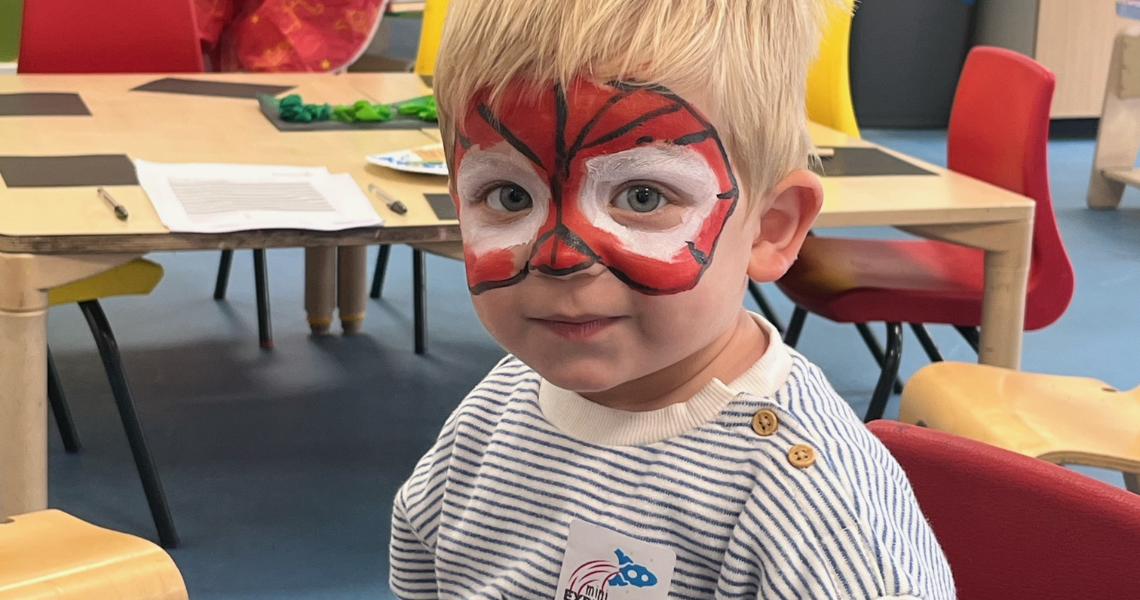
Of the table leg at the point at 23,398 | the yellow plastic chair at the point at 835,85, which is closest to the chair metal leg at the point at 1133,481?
the yellow plastic chair at the point at 835,85

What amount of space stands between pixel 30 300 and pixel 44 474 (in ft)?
0.86

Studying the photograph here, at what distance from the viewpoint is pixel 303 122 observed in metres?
2.28

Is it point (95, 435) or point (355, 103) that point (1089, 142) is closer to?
point (355, 103)

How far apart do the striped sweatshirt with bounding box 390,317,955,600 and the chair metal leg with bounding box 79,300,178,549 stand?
1.21 metres

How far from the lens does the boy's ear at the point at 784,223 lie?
0.84 metres

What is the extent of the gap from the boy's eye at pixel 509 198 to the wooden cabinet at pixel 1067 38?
524 cm

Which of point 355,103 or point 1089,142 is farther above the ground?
point 355,103

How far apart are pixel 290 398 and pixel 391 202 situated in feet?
3.65

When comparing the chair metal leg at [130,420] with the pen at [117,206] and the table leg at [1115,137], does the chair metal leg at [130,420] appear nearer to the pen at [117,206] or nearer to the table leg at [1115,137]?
the pen at [117,206]

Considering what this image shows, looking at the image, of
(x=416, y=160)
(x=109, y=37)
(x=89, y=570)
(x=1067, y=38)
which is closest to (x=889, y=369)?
(x=416, y=160)

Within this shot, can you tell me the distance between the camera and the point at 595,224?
767 mm

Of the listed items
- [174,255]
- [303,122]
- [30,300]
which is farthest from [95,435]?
[174,255]

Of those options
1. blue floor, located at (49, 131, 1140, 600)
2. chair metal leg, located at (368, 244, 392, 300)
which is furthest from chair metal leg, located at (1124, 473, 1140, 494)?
chair metal leg, located at (368, 244, 392, 300)

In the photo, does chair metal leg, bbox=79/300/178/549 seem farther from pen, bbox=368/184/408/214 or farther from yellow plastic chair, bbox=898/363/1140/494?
yellow plastic chair, bbox=898/363/1140/494
